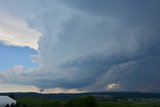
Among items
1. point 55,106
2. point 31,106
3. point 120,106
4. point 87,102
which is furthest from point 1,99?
point 120,106

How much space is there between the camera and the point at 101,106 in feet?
612

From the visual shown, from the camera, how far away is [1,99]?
632 feet

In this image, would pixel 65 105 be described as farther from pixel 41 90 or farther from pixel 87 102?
pixel 41 90

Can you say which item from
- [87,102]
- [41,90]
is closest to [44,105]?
[87,102]

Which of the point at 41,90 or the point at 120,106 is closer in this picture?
the point at 41,90

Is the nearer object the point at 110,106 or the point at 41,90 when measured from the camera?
the point at 41,90

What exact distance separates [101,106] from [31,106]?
123 feet

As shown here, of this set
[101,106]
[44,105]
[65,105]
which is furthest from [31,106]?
[101,106]

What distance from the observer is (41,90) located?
505ft

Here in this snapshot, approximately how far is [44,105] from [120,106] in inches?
1536

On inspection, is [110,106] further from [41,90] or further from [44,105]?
[41,90]

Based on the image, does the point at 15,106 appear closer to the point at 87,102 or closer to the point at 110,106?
the point at 87,102

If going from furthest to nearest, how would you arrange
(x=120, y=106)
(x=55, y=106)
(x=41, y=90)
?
(x=120, y=106) → (x=55, y=106) → (x=41, y=90)

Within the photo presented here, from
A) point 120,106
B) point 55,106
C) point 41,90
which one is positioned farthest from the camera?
point 120,106
